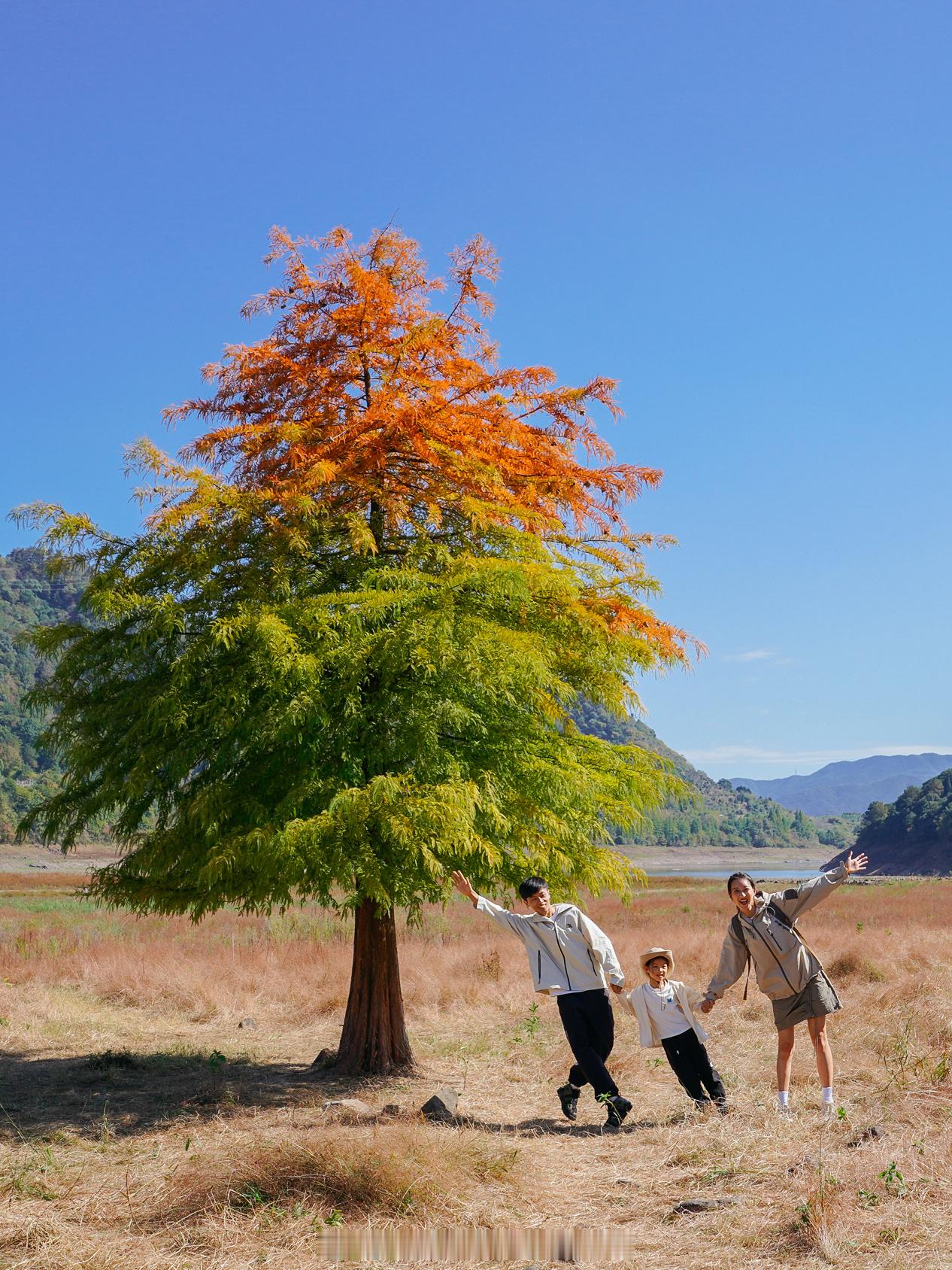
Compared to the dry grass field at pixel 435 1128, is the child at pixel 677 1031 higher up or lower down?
higher up

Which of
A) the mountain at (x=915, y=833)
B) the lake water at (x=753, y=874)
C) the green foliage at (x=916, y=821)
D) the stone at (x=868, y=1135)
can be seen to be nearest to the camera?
the stone at (x=868, y=1135)

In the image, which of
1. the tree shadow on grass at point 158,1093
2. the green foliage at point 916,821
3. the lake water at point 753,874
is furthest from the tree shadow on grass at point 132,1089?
the green foliage at point 916,821

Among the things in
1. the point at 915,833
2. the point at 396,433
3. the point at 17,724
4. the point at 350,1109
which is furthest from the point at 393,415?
the point at 17,724

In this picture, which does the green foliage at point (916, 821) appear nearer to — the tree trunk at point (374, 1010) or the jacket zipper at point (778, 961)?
the tree trunk at point (374, 1010)

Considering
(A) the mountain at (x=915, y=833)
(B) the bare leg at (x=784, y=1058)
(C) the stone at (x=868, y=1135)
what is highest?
(B) the bare leg at (x=784, y=1058)

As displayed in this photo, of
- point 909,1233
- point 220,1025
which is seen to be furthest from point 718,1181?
point 220,1025

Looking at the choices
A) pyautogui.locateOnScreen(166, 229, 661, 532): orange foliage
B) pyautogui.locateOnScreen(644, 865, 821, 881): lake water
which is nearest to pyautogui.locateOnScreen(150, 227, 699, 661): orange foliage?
pyautogui.locateOnScreen(166, 229, 661, 532): orange foliage

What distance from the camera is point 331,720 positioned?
9242 millimetres

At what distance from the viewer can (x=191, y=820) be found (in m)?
9.07

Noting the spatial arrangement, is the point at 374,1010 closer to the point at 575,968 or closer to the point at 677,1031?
the point at 575,968

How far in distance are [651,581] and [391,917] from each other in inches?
181

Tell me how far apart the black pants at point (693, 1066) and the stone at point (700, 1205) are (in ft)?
6.90

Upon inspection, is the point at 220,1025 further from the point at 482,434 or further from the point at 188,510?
the point at 482,434

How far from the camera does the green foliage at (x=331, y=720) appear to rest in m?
8.65
